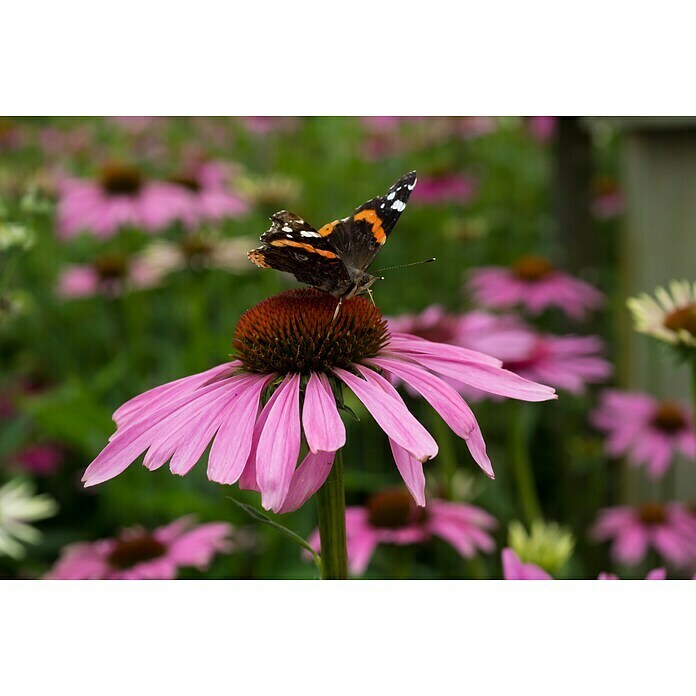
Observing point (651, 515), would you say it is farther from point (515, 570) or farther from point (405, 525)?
point (515, 570)

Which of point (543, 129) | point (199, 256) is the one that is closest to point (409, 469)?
point (199, 256)

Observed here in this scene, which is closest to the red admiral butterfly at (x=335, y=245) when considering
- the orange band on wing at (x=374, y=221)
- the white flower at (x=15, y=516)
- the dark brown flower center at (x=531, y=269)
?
the orange band on wing at (x=374, y=221)

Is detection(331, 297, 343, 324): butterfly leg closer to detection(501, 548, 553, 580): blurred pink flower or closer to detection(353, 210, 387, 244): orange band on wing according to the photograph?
detection(353, 210, 387, 244): orange band on wing

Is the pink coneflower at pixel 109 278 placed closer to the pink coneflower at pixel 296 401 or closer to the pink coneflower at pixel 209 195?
the pink coneflower at pixel 209 195

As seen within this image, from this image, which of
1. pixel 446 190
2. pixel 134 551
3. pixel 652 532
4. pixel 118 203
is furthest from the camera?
pixel 446 190

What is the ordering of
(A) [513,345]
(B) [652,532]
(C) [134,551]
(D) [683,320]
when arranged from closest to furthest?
(D) [683,320]
(C) [134,551]
(A) [513,345]
(B) [652,532]
